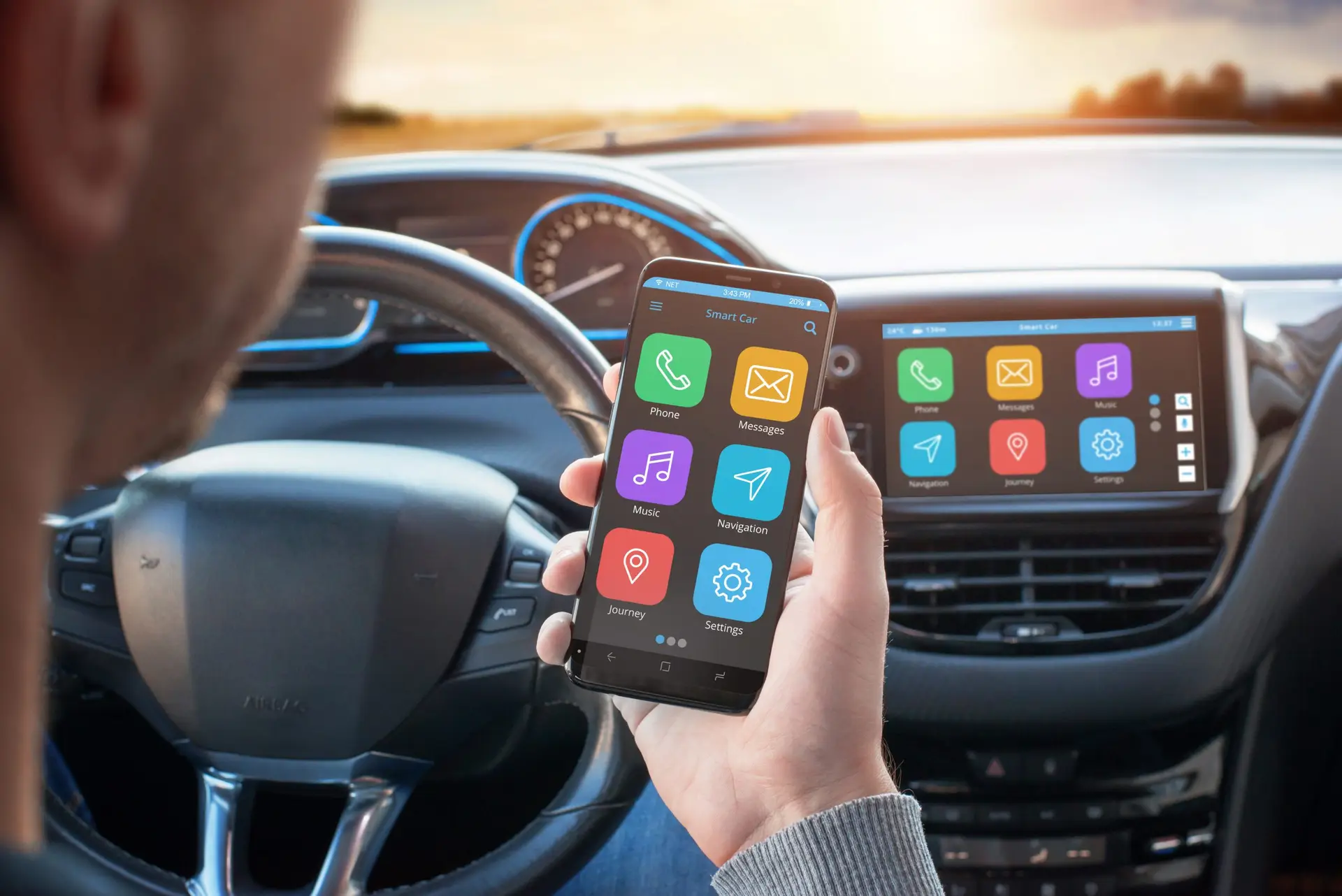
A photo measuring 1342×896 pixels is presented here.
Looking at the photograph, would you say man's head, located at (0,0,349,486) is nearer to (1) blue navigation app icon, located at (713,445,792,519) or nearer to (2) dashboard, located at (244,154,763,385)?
(1) blue navigation app icon, located at (713,445,792,519)

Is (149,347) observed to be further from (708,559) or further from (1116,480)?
(1116,480)

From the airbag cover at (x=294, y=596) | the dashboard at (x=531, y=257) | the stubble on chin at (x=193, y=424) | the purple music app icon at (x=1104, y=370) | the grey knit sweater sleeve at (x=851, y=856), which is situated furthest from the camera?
the dashboard at (x=531, y=257)

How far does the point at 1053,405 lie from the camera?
1440 millimetres

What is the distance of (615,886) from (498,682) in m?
0.35

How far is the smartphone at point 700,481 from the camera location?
42.8 inches

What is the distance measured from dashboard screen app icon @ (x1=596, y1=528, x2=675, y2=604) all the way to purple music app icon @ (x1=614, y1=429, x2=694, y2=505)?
0.03 meters

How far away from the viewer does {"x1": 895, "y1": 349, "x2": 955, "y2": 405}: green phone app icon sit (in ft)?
4.80

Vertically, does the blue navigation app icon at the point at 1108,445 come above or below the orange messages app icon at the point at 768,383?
below

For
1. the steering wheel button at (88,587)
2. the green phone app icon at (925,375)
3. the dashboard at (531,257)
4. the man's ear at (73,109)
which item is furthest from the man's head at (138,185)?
the dashboard at (531,257)

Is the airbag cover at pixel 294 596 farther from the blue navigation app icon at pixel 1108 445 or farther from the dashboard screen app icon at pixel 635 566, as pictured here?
the blue navigation app icon at pixel 1108 445

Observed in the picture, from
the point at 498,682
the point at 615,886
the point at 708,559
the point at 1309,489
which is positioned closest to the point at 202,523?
the point at 498,682

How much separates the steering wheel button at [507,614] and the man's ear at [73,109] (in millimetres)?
909

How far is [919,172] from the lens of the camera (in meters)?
2.23

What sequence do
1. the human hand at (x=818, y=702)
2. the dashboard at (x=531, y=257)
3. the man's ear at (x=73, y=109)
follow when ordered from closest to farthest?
the man's ear at (x=73, y=109), the human hand at (x=818, y=702), the dashboard at (x=531, y=257)
